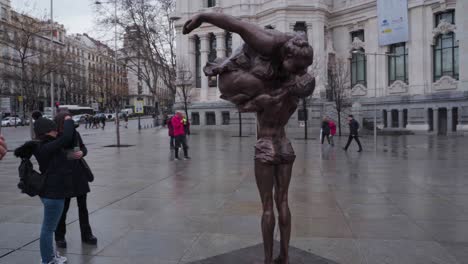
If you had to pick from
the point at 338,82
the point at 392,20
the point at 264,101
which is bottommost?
the point at 264,101

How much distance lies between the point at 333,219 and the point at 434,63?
35655 millimetres

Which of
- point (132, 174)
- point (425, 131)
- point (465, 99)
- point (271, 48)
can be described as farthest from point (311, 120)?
point (271, 48)

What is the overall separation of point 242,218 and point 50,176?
10.4 feet

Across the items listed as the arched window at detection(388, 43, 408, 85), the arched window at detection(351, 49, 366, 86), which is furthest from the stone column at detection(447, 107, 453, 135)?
the arched window at detection(351, 49, 366, 86)

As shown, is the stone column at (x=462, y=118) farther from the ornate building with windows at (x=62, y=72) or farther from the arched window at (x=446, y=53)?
the ornate building with windows at (x=62, y=72)

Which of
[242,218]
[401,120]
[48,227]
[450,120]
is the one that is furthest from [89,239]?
[401,120]

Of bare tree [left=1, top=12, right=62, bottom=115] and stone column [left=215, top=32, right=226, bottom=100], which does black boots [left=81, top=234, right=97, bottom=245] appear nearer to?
bare tree [left=1, top=12, right=62, bottom=115]

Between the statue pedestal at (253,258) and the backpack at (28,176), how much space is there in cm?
192

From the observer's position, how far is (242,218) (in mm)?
6625

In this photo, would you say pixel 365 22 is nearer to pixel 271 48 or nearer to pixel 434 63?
pixel 434 63

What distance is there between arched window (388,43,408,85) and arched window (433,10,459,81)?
2915 millimetres

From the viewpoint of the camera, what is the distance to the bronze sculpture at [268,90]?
12.9ft

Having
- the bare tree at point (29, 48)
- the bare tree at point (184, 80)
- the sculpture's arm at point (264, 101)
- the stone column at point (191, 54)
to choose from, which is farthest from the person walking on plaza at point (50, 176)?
the stone column at point (191, 54)

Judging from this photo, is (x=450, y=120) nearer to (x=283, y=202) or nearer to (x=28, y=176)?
(x=283, y=202)
